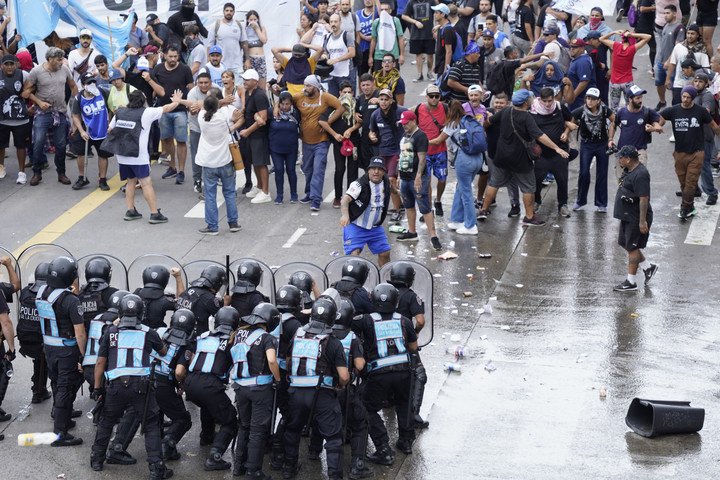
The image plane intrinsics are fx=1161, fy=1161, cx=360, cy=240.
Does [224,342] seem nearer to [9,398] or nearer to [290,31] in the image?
[9,398]

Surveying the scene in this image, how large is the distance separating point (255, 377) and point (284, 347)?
44 centimetres

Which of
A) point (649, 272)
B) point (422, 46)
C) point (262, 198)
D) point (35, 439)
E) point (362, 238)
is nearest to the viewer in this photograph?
point (35, 439)

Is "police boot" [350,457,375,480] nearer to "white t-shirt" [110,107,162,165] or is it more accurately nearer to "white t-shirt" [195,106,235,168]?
"white t-shirt" [195,106,235,168]

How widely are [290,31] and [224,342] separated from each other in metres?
10.7

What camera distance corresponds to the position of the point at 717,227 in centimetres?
1491

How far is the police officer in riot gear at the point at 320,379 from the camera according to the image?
901 centimetres

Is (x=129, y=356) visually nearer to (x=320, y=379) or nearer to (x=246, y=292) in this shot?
(x=246, y=292)

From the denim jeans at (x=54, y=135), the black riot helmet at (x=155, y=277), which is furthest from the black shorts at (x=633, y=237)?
the denim jeans at (x=54, y=135)

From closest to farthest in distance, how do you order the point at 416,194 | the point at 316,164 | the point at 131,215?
the point at 416,194 → the point at 131,215 → the point at 316,164

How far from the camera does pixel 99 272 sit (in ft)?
33.0

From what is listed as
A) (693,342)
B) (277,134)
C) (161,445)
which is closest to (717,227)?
(693,342)

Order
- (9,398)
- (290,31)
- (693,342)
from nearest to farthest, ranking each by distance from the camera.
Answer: (9,398), (693,342), (290,31)

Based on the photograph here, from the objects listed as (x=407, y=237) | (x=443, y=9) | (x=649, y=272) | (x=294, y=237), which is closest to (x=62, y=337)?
(x=294, y=237)

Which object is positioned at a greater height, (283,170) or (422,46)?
(422,46)
